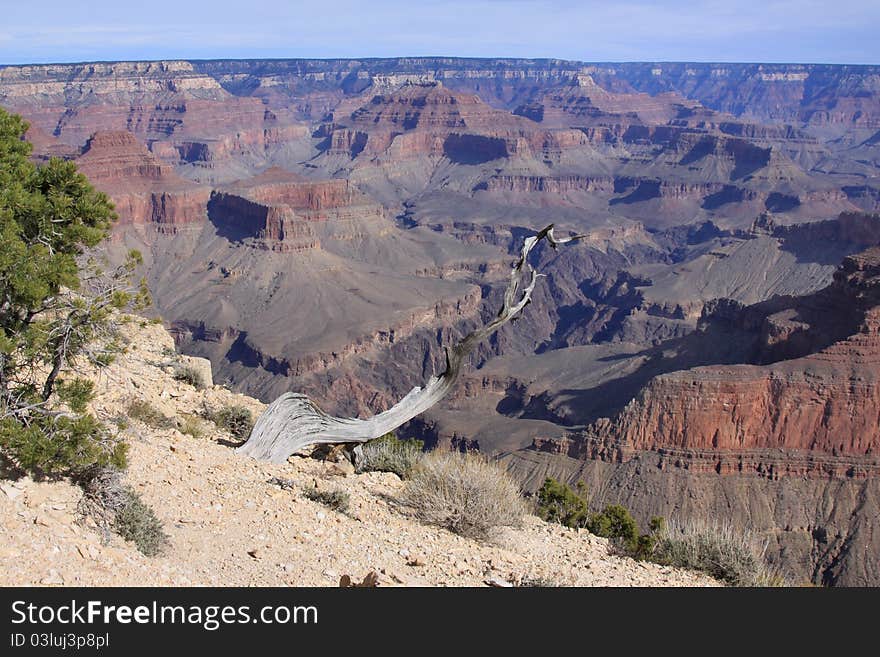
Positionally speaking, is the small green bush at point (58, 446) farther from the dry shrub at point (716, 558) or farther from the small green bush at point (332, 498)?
the dry shrub at point (716, 558)

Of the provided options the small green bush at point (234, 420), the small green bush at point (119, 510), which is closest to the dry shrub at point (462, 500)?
the small green bush at point (119, 510)

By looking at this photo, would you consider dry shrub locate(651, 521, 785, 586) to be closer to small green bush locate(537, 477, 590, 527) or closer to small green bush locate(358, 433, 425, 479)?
small green bush locate(537, 477, 590, 527)

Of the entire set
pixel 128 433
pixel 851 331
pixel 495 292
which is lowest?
pixel 495 292

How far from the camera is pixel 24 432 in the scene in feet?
42.7

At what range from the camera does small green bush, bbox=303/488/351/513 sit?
638 inches

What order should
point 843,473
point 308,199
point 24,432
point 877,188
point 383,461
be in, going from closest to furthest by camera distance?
point 24,432 → point 383,461 → point 843,473 → point 308,199 → point 877,188

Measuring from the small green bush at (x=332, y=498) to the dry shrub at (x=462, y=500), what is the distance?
159cm

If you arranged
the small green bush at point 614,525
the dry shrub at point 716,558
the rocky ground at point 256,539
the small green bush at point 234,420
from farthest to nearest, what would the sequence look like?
the small green bush at point 614,525, the small green bush at point 234,420, the dry shrub at point 716,558, the rocky ground at point 256,539

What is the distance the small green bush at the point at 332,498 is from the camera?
16203 millimetres

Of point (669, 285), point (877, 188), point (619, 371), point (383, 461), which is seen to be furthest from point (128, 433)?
point (877, 188)

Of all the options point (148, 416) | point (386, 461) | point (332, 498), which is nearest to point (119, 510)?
point (332, 498)

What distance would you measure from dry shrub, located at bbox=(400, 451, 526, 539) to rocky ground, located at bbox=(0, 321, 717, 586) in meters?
0.35
